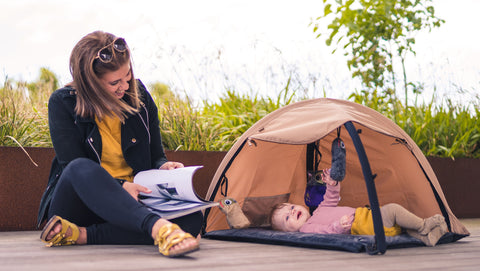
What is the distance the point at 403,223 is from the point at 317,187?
0.74 m

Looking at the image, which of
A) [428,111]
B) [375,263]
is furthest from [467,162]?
[375,263]

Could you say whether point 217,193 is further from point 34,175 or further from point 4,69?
point 4,69

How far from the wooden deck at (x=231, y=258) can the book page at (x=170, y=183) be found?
218 mm

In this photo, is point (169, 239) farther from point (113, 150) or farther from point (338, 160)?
point (338, 160)

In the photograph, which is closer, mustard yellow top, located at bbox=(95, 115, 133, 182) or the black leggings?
the black leggings

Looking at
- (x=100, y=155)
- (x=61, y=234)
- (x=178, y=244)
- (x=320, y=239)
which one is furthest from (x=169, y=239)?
(x=320, y=239)

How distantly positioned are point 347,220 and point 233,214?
0.57m

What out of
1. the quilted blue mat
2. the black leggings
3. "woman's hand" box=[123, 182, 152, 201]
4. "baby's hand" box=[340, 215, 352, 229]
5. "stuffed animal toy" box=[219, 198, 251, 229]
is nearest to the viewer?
the black leggings

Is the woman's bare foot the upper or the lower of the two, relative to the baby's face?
upper

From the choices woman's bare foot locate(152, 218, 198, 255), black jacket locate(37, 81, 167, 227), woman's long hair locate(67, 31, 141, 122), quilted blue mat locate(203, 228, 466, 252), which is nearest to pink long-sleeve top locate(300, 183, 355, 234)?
quilted blue mat locate(203, 228, 466, 252)

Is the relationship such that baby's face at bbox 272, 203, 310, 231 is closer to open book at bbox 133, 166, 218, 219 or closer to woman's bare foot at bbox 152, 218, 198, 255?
open book at bbox 133, 166, 218, 219

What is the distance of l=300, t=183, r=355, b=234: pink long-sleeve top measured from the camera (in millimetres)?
2391

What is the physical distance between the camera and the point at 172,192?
6.34 ft

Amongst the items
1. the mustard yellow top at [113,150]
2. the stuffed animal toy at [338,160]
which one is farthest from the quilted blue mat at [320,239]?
the mustard yellow top at [113,150]
